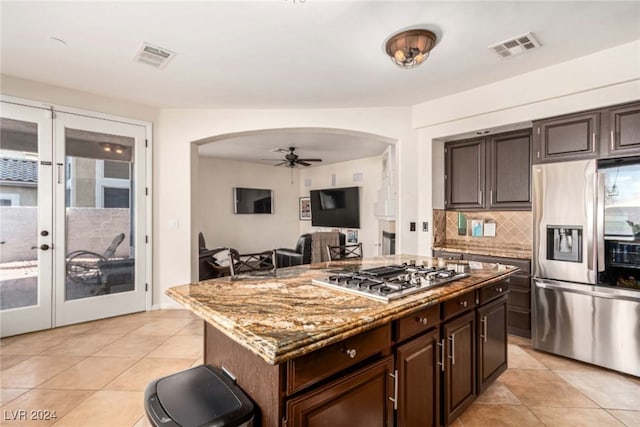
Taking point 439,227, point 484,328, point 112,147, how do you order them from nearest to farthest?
point 484,328 → point 112,147 → point 439,227

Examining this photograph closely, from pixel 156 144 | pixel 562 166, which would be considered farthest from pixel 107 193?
pixel 562 166

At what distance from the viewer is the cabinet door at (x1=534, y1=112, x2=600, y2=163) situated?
8.87 feet

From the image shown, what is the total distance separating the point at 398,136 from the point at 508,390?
2.95 m

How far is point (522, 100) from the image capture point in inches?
122

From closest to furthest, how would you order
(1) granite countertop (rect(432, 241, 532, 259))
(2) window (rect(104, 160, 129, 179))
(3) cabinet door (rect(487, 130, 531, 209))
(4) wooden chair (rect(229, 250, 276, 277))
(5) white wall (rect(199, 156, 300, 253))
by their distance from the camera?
1. (4) wooden chair (rect(229, 250, 276, 277))
2. (1) granite countertop (rect(432, 241, 532, 259))
3. (3) cabinet door (rect(487, 130, 531, 209))
4. (2) window (rect(104, 160, 129, 179))
5. (5) white wall (rect(199, 156, 300, 253))

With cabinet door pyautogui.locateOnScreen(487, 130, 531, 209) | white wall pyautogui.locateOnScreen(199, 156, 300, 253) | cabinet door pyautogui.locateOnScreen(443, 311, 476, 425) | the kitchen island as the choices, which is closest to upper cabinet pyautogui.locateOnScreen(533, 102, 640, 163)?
cabinet door pyautogui.locateOnScreen(487, 130, 531, 209)

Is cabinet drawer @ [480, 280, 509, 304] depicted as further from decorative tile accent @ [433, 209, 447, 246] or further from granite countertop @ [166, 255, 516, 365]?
decorative tile accent @ [433, 209, 447, 246]

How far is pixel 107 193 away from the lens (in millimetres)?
3723

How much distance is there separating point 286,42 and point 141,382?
2.88 meters

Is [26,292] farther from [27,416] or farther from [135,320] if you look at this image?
[27,416]

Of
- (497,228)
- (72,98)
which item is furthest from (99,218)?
(497,228)

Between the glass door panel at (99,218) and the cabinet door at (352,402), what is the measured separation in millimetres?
3641

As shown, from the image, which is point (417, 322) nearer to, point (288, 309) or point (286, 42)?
point (288, 309)

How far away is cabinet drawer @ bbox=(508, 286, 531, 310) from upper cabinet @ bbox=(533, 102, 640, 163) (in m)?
1.32
